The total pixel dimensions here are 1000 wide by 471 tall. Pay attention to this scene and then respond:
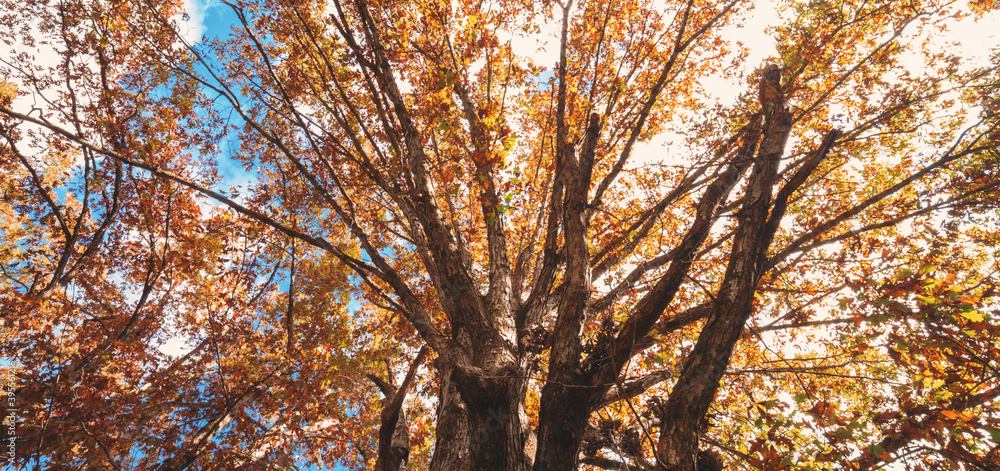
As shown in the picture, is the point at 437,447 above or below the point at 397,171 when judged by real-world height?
below

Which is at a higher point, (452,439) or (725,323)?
(725,323)

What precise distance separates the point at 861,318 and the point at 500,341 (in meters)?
3.27

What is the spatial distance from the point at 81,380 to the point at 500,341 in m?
9.20

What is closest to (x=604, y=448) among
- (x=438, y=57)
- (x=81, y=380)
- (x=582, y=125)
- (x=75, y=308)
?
(x=582, y=125)

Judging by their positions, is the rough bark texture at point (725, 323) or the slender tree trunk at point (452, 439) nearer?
the rough bark texture at point (725, 323)

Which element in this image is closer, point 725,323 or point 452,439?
point 725,323

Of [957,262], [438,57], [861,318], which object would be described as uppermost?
[438,57]

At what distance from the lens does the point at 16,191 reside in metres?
9.70

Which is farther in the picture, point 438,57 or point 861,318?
point 438,57

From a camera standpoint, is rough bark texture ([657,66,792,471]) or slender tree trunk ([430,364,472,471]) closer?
rough bark texture ([657,66,792,471])

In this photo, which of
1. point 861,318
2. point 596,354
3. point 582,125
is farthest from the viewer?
point 582,125

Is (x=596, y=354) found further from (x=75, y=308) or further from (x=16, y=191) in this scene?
(x=16, y=191)

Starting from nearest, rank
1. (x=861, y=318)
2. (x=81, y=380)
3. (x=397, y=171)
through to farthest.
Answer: (x=861, y=318)
(x=397, y=171)
(x=81, y=380)

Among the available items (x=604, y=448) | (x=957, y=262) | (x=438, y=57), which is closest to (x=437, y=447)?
(x=604, y=448)
